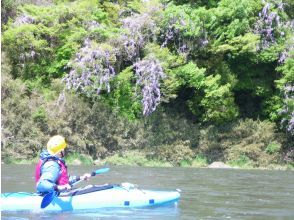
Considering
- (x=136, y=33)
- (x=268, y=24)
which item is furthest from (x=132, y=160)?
(x=268, y=24)

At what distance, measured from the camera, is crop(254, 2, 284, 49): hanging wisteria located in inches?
887

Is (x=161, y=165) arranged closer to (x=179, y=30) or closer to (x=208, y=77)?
(x=208, y=77)

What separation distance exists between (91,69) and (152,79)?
A: 7.54 feet

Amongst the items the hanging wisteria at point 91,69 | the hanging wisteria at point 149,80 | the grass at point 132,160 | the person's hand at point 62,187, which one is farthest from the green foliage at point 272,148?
the person's hand at point 62,187

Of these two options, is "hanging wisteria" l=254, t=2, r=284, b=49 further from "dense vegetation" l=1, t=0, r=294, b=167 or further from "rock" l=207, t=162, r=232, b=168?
"rock" l=207, t=162, r=232, b=168

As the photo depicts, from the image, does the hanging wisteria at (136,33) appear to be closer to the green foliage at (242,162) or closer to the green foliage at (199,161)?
the green foliage at (199,161)

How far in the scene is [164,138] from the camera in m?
22.2

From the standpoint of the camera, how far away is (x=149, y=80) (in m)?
21.5

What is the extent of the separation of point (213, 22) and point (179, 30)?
1.35 metres

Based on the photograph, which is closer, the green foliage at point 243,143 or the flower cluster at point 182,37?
the green foliage at point 243,143

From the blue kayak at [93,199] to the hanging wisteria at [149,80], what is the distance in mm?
11732

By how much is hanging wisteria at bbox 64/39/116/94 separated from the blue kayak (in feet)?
39.4

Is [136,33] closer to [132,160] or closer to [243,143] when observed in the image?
[132,160]

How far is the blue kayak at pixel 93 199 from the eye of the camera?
8.83 metres
